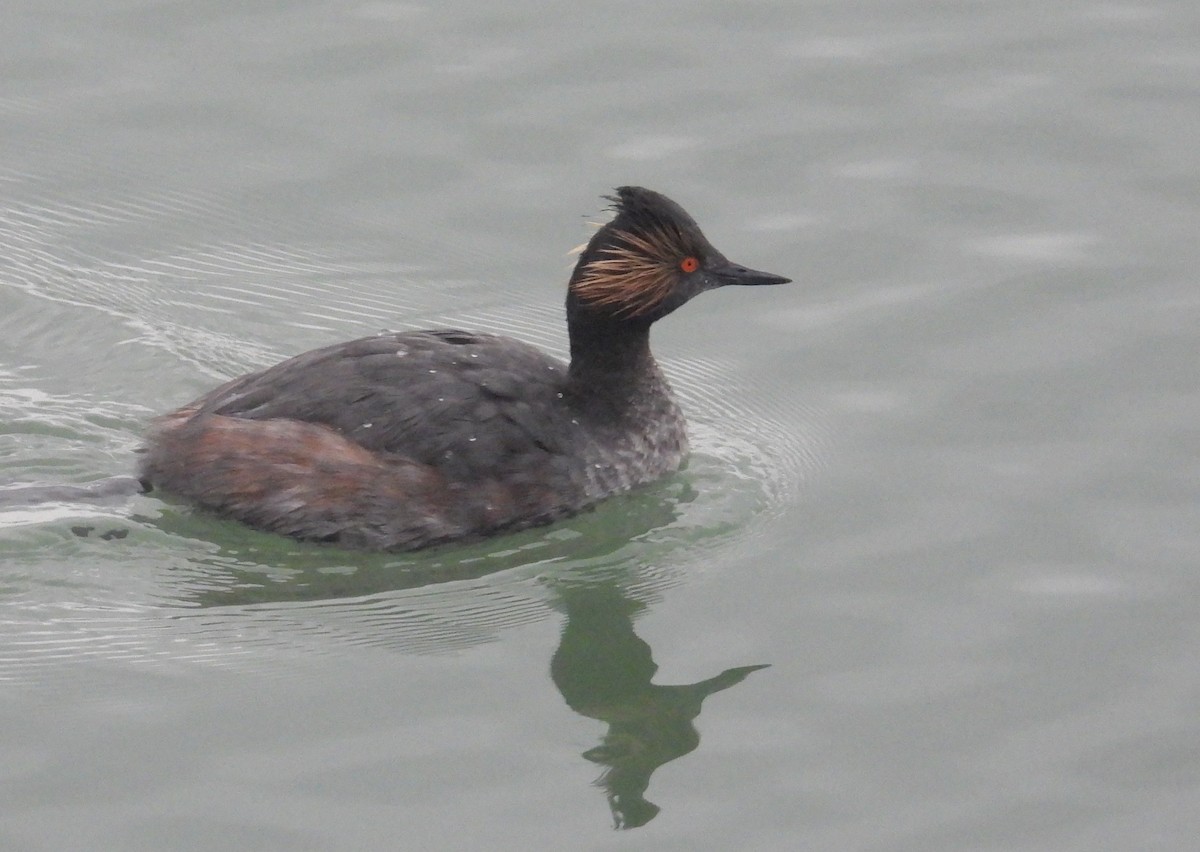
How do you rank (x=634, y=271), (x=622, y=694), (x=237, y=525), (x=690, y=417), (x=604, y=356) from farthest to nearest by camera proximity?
(x=690, y=417), (x=604, y=356), (x=634, y=271), (x=237, y=525), (x=622, y=694)

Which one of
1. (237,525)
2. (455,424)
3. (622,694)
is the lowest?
→ (622,694)

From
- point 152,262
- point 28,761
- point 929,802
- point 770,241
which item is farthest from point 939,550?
point 152,262

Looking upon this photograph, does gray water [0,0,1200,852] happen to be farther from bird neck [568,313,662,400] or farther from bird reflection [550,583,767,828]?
bird neck [568,313,662,400]

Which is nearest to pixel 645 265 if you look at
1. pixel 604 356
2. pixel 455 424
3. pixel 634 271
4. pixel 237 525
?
pixel 634 271

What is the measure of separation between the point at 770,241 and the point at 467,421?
8.90 feet

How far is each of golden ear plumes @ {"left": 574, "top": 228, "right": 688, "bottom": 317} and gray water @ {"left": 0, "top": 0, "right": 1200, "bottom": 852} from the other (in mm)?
915

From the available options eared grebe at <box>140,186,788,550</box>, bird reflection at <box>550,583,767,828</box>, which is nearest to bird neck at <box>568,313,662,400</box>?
eared grebe at <box>140,186,788,550</box>

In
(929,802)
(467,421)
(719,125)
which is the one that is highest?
(719,125)

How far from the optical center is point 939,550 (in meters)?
9.03

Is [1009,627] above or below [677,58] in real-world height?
below

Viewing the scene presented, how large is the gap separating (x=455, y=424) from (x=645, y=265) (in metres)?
1.14

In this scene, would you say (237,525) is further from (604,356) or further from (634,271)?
(634,271)

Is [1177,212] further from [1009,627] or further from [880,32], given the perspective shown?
[1009,627]

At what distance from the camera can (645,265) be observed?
954 cm
